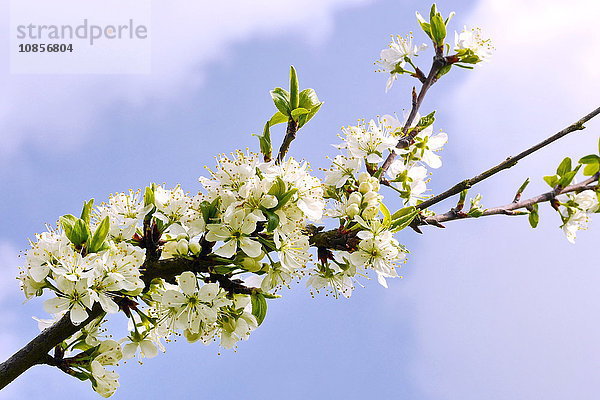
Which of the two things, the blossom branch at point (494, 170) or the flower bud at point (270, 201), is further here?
the blossom branch at point (494, 170)

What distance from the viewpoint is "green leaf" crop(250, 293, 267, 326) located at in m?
2.14

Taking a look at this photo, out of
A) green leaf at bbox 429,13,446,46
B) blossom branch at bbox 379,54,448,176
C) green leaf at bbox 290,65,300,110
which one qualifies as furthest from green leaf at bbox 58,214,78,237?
green leaf at bbox 429,13,446,46

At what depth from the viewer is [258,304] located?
2.14 metres

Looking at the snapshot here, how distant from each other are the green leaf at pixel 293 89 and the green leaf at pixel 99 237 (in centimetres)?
70

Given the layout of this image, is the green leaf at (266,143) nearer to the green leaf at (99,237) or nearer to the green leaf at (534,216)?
the green leaf at (99,237)

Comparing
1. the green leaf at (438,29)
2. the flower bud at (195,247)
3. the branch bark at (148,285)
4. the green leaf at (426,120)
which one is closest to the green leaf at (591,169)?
the green leaf at (426,120)

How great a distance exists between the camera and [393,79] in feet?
8.79

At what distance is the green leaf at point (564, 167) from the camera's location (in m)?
2.23

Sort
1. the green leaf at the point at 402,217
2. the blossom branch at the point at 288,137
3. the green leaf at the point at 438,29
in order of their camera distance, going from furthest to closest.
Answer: the green leaf at the point at 438,29
the blossom branch at the point at 288,137
the green leaf at the point at 402,217

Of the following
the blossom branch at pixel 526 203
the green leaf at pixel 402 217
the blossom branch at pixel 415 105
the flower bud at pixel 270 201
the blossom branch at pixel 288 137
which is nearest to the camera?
the flower bud at pixel 270 201

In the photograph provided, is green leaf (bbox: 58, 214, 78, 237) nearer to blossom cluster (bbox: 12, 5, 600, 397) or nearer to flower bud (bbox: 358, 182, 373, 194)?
blossom cluster (bbox: 12, 5, 600, 397)

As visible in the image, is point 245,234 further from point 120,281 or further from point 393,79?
point 393,79

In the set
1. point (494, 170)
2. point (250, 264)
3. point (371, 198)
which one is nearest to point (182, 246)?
point (250, 264)

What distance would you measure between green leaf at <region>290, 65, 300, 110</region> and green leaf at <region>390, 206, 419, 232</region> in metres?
0.49
